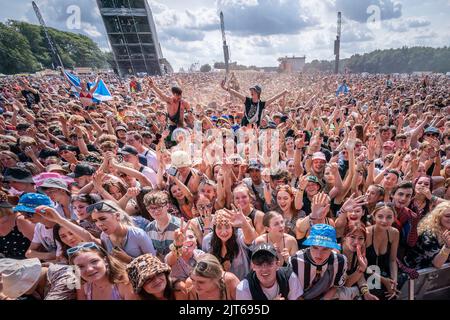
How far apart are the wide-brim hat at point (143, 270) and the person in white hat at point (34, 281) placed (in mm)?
449

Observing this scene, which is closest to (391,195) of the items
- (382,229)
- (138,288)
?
(382,229)

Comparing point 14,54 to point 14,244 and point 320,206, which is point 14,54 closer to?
point 14,244

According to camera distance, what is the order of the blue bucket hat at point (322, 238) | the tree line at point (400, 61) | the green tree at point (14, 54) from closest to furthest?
the blue bucket hat at point (322, 238)
the green tree at point (14, 54)
the tree line at point (400, 61)

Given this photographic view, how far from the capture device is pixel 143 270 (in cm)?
180

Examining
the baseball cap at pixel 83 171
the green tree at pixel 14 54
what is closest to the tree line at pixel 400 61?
the green tree at pixel 14 54

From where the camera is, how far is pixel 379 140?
5223mm

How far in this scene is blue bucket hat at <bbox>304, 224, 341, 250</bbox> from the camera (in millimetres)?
2041

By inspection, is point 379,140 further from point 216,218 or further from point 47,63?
point 47,63

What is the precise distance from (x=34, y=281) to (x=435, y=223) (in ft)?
12.7

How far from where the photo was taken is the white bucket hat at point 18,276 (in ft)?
5.59

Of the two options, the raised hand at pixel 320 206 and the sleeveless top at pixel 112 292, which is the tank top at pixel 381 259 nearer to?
the raised hand at pixel 320 206

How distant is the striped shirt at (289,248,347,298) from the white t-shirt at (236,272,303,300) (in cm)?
8

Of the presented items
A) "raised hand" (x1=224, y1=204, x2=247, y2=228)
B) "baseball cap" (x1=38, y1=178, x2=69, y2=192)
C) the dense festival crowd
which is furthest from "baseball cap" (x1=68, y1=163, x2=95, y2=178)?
"raised hand" (x1=224, y1=204, x2=247, y2=228)

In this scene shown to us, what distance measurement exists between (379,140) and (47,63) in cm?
6819
